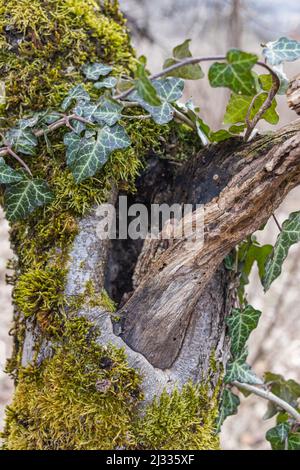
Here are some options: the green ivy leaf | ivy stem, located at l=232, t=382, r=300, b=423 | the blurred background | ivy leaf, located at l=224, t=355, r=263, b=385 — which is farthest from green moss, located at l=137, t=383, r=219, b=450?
the blurred background

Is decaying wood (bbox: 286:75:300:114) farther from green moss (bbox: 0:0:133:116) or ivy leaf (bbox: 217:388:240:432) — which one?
ivy leaf (bbox: 217:388:240:432)

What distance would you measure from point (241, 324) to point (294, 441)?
44 centimetres

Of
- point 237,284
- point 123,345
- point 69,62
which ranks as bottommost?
point 123,345

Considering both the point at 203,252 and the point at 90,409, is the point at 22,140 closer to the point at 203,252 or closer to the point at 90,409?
the point at 203,252

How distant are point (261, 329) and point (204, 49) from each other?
7.70 feet

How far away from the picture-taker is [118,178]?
119 centimetres

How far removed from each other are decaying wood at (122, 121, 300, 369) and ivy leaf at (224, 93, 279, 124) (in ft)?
0.28

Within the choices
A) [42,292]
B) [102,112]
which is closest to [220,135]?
[102,112]

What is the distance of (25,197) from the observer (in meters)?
1.12

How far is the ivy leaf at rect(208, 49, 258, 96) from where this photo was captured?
895 mm

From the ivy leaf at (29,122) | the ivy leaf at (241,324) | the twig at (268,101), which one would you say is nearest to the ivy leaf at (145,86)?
the twig at (268,101)

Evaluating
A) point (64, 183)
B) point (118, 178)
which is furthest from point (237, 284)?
point (64, 183)
